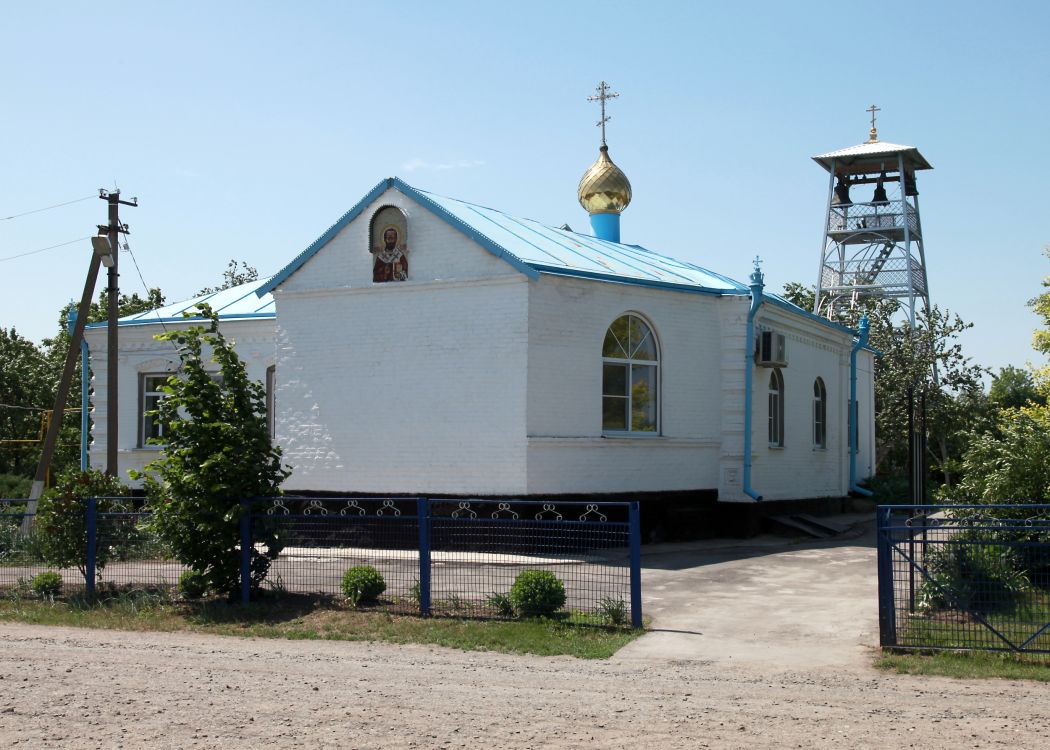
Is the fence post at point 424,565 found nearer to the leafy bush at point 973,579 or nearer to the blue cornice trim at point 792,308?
the leafy bush at point 973,579

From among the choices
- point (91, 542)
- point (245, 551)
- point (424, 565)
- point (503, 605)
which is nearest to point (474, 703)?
point (503, 605)

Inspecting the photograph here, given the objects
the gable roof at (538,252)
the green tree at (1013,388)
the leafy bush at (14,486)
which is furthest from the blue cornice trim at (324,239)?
the green tree at (1013,388)

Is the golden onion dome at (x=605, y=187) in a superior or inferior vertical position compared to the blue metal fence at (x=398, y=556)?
superior

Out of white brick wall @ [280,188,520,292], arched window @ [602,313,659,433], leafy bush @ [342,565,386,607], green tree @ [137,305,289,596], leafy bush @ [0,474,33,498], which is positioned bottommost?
leafy bush @ [342,565,386,607]

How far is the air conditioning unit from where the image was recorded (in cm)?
2016

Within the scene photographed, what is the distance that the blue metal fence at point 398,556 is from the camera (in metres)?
11.4

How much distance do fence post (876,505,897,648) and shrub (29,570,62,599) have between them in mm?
9565

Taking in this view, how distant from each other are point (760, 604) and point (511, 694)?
4920mm

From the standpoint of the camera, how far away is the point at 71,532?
44.6 feet

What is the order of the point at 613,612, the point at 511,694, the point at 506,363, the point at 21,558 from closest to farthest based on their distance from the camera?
the point at 511,694
the point at 613,612
the point at 21,558
the point at 506,363

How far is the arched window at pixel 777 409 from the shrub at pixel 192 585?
41.4ft

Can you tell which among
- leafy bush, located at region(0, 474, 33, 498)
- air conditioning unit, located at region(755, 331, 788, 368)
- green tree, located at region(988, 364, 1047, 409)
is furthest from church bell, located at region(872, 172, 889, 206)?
leafy bush, located at region(0, 474, 33, 498)

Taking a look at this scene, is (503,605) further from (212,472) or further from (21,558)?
(21,558)

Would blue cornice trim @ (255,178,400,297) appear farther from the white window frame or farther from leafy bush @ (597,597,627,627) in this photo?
leafy bush @ (597,597,627,627)
